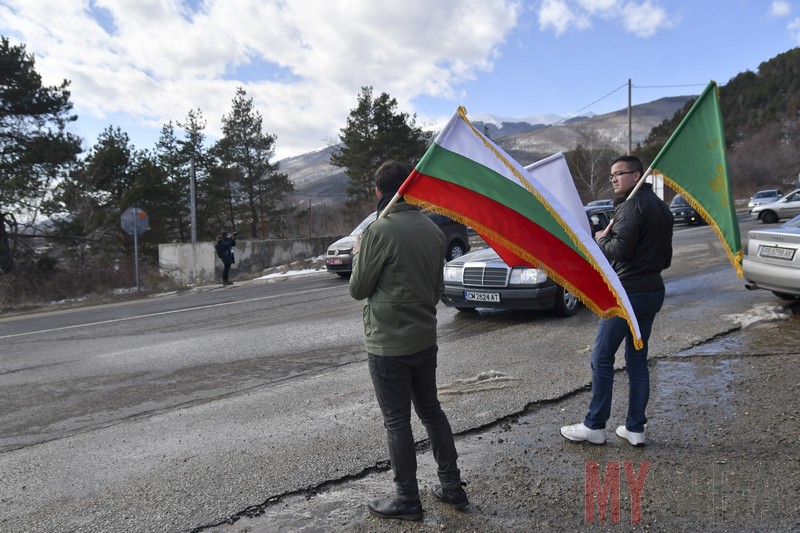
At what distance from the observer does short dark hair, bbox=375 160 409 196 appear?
323 cm

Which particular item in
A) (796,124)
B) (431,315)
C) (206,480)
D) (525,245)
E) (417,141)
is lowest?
(206,480)

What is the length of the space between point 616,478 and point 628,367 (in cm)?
78

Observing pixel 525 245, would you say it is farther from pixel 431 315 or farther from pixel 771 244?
Result: pixel 771 244

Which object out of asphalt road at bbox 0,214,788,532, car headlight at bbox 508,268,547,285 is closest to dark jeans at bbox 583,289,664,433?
asphalt road at bbox 0,214,788,532

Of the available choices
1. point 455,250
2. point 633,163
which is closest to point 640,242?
point 633,163

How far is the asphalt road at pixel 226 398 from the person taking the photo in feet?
11.8

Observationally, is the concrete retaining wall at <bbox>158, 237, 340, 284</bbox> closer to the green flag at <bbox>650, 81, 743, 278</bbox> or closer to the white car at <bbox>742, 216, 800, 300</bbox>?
the white car at <bbox>742, 216, 800, 300</bbox>

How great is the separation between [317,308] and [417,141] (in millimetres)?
31849

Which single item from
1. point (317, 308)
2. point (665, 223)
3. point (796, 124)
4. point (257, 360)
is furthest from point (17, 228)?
point (796, 124)

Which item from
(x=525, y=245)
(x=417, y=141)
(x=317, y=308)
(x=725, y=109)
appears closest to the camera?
(x=525, y=245)

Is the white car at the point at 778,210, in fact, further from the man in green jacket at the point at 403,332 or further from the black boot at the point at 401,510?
the black boot at the point at 401,510

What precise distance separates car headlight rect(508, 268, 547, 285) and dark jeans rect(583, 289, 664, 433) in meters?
4.17

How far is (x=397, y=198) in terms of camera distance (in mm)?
3129

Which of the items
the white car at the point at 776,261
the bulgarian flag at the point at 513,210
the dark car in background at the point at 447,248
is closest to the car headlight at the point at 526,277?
the white car at the point at 776,261
